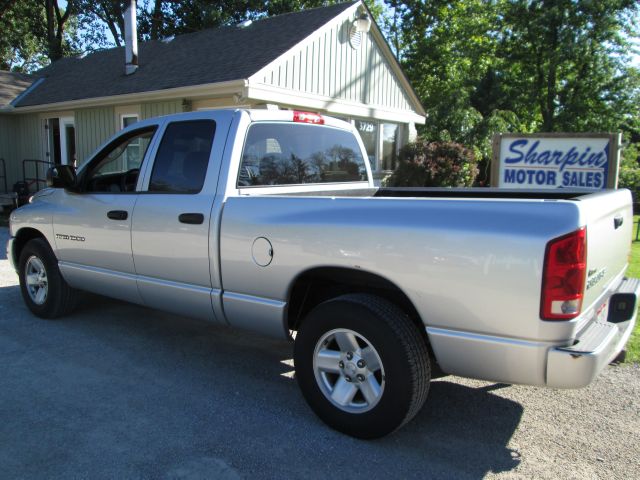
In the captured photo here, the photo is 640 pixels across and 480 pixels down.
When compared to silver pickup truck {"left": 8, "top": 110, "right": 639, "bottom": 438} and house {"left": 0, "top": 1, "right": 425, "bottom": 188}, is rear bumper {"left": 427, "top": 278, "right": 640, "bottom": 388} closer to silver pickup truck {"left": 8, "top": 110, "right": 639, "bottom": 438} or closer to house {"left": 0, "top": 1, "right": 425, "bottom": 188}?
silver pickup truck {"left": 8, "top": 110, "right": 639, "bottom": 438}

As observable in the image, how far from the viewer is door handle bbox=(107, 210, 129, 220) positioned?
4.32 metres

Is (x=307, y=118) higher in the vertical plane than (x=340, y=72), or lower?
lower

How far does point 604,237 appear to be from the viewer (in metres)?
2.87

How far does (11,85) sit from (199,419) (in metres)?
19.0

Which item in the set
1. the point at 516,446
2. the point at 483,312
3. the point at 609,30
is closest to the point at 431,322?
the point at 483,312

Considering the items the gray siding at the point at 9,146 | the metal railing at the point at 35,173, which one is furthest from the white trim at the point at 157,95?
the gray siding at the point at 9,146

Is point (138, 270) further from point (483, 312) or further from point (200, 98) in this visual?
point (200, 98)

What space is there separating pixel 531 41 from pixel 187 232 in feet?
77.1

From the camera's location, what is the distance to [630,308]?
306 centimetres

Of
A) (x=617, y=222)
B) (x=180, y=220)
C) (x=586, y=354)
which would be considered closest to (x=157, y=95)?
(x=180, y=220)

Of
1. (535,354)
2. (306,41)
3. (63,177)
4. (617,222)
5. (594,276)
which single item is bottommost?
(535,354)

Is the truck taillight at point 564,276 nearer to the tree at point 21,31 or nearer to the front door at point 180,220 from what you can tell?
the front door at point 180,220

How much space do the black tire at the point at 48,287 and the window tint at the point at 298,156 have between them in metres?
2.49

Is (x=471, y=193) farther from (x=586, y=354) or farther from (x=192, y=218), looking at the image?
(x=192, y=218)
